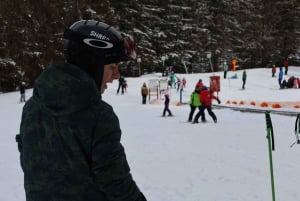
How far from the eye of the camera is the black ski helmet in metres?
1.83

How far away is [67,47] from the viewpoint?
1867mm

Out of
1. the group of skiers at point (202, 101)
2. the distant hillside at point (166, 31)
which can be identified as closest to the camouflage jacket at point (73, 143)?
the group of skiers at point (202, 101)

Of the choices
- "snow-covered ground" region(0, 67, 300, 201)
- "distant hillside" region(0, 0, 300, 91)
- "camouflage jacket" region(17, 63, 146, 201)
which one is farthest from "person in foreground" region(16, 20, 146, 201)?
"distant hillside" region(0, 0, 300, 91)

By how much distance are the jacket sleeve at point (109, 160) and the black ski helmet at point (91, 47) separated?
225 mm

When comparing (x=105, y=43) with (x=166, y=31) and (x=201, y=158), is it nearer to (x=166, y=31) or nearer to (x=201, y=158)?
(x=201, y=158)

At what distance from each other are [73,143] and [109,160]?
15 cm

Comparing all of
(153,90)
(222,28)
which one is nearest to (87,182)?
(153,90)

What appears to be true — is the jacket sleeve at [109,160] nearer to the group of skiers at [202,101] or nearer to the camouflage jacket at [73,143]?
the camouflage jacket at [73,143]

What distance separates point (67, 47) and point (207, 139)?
1239 cm

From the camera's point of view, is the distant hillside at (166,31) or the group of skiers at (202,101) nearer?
the group of skiers at (202,101)

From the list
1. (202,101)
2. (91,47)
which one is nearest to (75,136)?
(91,47)

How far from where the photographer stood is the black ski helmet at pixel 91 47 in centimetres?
183

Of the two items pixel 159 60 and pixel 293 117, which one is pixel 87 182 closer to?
pixel 293 117

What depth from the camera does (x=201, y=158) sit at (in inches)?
427
